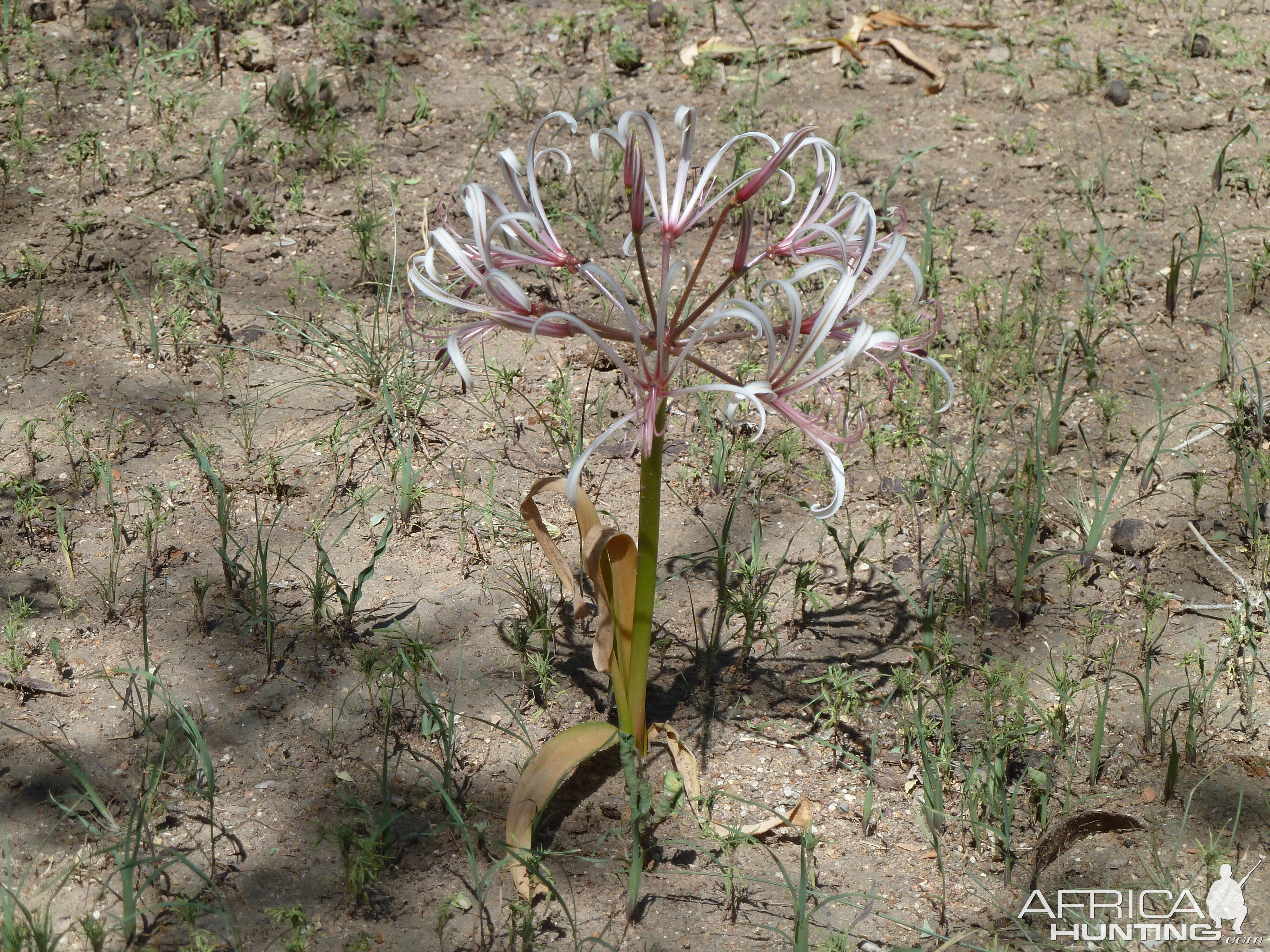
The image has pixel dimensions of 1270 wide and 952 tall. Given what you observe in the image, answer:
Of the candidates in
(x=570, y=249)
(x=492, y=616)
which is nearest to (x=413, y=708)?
(x=492, y=616)

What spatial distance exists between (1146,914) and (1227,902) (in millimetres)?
159

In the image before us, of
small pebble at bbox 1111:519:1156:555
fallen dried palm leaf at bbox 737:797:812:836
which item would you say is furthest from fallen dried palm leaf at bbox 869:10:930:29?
fallen dried palm leaf at bbox 737:797:812:836

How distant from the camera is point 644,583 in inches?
92.8

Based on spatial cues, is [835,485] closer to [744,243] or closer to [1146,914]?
[744,243]

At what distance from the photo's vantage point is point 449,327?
3725 millimetres

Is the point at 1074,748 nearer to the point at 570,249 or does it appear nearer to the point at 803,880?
the point at 803,880

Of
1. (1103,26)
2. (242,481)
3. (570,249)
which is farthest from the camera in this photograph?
(1103,26)

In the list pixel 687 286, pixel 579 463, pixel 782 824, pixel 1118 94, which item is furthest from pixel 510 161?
pixel 1118 94

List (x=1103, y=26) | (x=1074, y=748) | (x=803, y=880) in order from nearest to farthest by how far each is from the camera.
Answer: (x=803, y=880) → (x=1074, y=748) → (x=1103, y=26)

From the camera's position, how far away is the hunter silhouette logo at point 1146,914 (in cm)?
228

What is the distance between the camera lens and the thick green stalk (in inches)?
88.6

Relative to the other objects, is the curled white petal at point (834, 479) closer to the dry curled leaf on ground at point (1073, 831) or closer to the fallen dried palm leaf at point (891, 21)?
the dry curled leaf on ground at point (1073, 831)

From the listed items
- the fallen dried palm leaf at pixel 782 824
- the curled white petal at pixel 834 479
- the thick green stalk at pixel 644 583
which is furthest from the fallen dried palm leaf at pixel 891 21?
the fallen dried palm leaf at pixel 782 824

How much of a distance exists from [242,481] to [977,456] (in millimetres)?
2046
